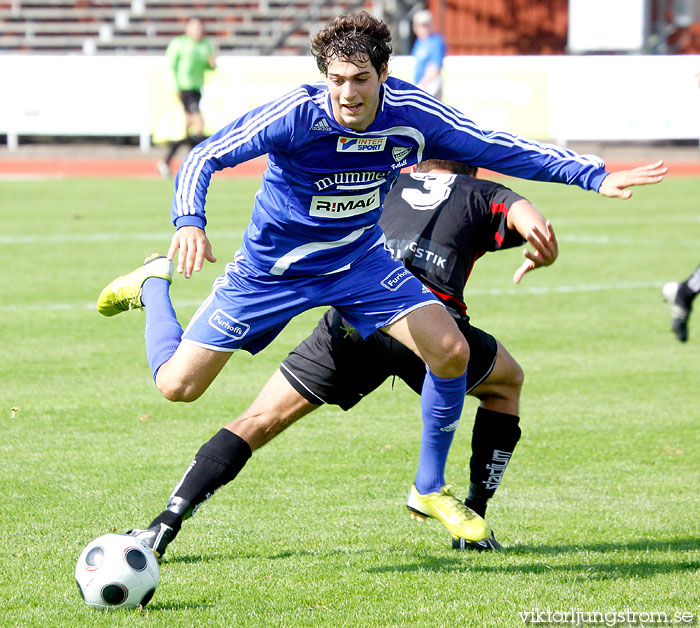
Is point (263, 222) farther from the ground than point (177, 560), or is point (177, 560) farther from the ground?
point (263, 222)

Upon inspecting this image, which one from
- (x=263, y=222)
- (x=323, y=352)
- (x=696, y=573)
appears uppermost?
(x=263, y=222)

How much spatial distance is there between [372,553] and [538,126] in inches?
723

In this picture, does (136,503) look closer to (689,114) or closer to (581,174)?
(581,174)

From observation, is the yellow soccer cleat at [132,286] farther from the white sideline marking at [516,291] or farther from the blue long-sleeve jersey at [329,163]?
the white sideline marking at [516,291]

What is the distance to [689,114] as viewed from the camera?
21938 millimetres

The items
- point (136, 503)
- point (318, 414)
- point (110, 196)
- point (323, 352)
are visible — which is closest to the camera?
A: point (323, 352)

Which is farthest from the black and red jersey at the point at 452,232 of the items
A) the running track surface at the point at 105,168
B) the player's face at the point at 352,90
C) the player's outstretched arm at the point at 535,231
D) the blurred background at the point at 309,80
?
the blurred background at the point at 309,80

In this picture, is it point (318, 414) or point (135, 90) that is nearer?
point (318, 414)

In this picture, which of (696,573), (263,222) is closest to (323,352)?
(263,222)

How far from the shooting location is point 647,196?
18.0 metres

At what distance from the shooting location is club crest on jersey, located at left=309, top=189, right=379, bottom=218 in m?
4.48

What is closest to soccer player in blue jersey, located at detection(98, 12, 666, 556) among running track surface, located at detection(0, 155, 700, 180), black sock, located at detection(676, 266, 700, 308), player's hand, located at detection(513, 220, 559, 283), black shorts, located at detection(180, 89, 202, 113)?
player's hand, located at detection(513, 220, 559, 283)

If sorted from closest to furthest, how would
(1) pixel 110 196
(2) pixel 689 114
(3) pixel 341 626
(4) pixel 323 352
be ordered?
1. (3) pixel 341 626
2. (4) pixel 323 352
3. (1) pixel 110 196
4. (2) pixel 689 114

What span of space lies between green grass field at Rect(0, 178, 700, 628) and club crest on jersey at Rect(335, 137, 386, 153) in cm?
156
